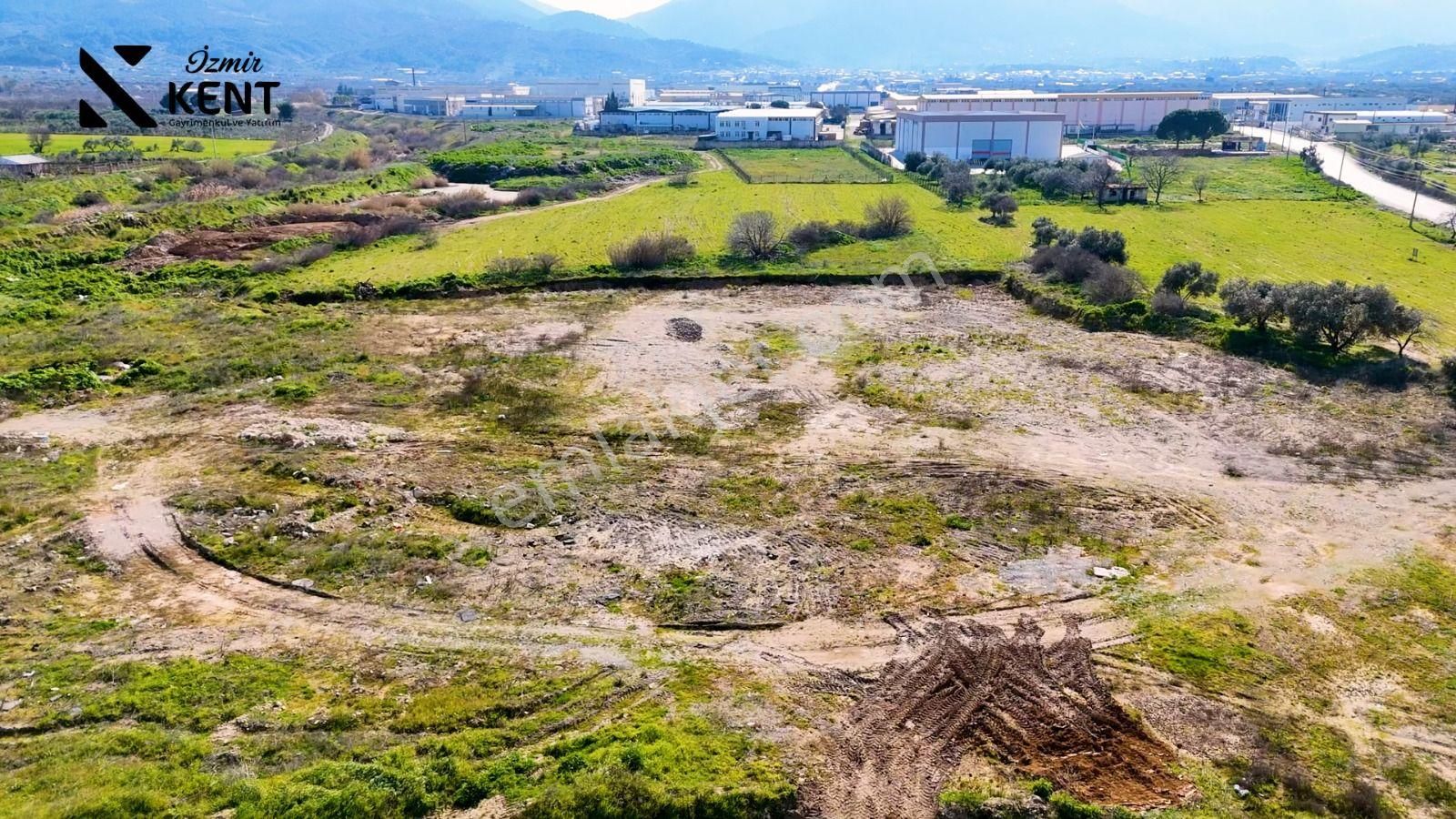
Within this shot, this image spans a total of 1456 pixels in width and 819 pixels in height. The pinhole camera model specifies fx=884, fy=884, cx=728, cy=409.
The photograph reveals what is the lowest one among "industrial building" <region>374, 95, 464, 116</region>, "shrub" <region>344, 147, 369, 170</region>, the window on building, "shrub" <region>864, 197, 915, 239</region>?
"shrub" <region>864, 197, 915, 239</region>

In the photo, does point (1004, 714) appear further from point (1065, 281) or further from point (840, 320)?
point (1065, 281)

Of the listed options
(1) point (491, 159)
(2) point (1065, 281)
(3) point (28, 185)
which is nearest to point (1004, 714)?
(2) point (1065, 281)

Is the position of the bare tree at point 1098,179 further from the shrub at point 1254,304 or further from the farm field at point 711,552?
the shrub at point 1254,304

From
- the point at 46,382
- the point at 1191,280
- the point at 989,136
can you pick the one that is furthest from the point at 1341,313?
the point at 989,136

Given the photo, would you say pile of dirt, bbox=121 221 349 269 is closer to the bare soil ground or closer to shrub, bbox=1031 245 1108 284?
the bare soil ground

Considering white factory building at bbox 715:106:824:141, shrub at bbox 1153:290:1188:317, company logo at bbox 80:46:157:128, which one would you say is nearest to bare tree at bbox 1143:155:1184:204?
shrub at bbox 1153:290:1188:317
